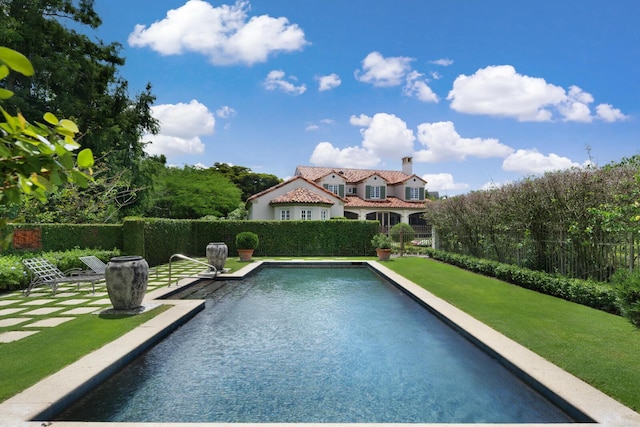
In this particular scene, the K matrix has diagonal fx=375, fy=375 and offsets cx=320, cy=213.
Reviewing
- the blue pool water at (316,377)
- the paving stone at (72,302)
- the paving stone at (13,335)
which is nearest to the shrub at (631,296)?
the blue pool water at (316,377)

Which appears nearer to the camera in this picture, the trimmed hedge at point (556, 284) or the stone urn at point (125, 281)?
the stone urn at point (125, 281)

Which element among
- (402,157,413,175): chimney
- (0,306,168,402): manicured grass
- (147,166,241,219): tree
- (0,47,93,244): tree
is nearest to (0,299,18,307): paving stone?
(0,306,168,402): manicured grass

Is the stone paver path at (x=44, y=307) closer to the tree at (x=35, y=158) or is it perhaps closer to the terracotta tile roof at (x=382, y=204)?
the tree at (x=35, y=158)

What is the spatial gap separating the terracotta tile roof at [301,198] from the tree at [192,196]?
1535 centimetres

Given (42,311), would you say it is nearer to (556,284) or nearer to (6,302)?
(6,302)

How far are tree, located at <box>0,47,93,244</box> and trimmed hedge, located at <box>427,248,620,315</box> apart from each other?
697 centimetres

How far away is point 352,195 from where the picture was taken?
141 feet

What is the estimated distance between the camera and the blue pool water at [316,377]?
169 inches

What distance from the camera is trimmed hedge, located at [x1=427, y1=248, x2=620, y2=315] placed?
8.50 meters

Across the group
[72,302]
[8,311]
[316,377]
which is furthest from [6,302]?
[316,377]

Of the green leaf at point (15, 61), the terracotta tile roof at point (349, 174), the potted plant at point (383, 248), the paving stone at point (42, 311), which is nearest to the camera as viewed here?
the green leaf at point (15, 61)

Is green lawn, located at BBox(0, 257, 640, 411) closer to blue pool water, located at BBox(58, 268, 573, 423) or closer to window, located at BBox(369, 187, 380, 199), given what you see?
blue pool water, located at BBox(58, 268, 573, 423)

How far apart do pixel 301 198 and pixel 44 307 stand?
22.8 metres

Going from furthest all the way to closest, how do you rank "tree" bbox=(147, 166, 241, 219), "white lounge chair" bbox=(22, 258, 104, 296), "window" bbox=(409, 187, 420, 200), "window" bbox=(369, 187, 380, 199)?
1. "tree" bbox=(147, 166, 241, 219)
2. "window" bbox=(409, 187, 420, 200)
3. "window" bbox=(369, 187, 380, 199)
4. "white lounge chair" bbox=(22, 258, 104, 296)
